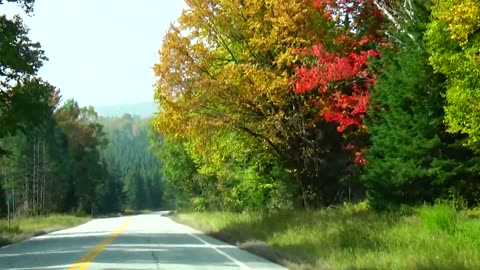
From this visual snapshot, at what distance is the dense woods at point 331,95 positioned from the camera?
20.3 m

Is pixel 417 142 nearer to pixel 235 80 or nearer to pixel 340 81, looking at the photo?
pixel 340 81

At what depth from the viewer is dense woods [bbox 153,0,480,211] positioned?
2028 centimetres

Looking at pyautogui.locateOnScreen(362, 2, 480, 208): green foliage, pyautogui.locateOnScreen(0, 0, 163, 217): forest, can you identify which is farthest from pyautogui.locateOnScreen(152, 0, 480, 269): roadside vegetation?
pyautogui.locateOnScreen(0, 0, 163, 217): forest

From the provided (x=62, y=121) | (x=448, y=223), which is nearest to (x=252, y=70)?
(x=448, y=223)

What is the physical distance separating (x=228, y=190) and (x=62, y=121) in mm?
63544

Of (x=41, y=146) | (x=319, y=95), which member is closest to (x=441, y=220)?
(x=319, y=95)

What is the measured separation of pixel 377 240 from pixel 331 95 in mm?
12305

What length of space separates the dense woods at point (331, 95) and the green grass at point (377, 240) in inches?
77.7

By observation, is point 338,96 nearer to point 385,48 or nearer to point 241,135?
point 385,48

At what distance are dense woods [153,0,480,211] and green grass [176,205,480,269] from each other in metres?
1.97

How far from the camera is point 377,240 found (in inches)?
651

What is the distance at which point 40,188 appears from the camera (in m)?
91.6

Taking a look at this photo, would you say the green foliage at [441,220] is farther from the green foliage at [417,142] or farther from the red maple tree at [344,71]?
the red maple tree at [344,71]

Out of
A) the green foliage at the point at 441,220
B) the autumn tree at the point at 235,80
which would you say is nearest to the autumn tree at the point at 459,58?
the green foliage at the point at 441,220
